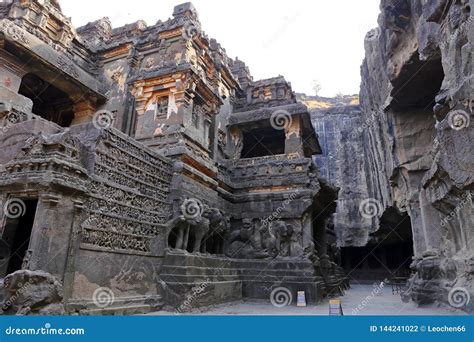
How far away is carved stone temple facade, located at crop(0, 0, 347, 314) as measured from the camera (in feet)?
19.0

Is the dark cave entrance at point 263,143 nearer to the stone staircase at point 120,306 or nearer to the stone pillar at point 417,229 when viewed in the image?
the stone pillar at point 417,229

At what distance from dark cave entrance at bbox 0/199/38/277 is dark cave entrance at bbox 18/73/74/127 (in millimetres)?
7757

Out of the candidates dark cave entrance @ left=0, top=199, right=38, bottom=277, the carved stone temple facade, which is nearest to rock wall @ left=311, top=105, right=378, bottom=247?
the carved stone temple facade

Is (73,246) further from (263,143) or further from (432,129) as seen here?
(432,129)

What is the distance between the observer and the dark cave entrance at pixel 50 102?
503 inches

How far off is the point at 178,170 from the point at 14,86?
6.06 metres

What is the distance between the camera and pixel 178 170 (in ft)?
29.3

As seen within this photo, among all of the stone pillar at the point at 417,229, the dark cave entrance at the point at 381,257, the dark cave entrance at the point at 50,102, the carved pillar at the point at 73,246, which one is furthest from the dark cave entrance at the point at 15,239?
the dark cave entrance at the point at 381,257

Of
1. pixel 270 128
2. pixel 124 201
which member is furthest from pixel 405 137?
pixel 124 201

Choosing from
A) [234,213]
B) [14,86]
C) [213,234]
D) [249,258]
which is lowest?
[249,258]

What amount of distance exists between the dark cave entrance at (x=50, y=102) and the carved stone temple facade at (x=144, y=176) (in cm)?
5

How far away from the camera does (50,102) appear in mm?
13781

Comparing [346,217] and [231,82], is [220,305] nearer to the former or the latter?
[231,82]

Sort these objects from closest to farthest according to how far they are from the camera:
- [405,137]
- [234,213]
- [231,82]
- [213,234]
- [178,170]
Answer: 1. [178,170]
2. [213,234]
3. [234,213]
4. [405,137]
5. [231,82]
